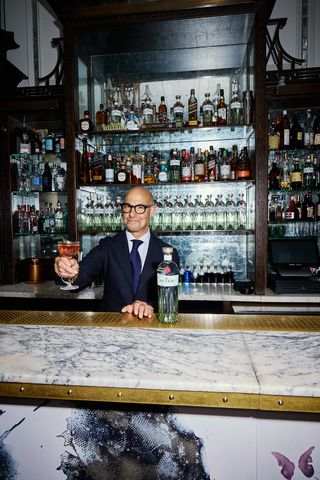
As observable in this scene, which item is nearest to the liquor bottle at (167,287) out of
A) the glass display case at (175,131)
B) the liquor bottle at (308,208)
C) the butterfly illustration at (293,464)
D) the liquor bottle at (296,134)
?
the butterfly illustration at (293,464)

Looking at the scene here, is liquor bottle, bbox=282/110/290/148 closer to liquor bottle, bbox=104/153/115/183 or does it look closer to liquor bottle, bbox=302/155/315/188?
liquor bottle, bbox=302/155/315/188

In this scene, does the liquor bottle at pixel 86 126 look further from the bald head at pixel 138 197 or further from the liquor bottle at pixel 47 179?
the bald head at pixel 138 197

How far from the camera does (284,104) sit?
9.41 feet

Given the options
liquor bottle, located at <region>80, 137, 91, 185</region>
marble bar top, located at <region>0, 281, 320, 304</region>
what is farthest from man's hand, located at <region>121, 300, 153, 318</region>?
liquor bottle, located at <region>80, 137, 91, 185</region>

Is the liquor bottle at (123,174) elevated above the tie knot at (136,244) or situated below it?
above

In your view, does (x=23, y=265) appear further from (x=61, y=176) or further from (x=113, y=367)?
(x=113, y=367)

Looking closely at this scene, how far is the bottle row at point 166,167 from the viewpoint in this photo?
3.06m

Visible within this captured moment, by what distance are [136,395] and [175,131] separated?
103 inches

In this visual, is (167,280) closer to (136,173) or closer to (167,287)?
(167,287)

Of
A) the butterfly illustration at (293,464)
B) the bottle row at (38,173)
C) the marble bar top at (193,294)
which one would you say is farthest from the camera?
the bottle row at (38,173)

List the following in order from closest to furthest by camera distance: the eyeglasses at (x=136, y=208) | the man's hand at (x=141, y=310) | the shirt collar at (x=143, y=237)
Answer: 1. the man's hand at (x=141, y=310)
2. the eyeglasses at (x=136, y=208)
3. the shirt collar at (x=143, y=237)

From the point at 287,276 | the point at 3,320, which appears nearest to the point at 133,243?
the point at 3,320

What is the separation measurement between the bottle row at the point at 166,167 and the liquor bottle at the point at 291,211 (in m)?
0.51

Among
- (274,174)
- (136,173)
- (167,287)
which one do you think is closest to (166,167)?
(136,173)
